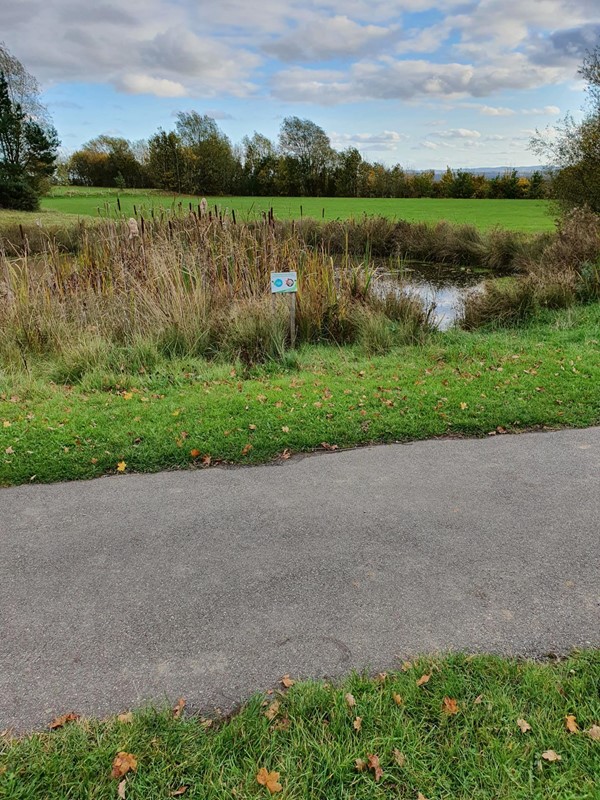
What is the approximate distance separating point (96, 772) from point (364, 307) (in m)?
7.51

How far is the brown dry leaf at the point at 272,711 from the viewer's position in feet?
7.13

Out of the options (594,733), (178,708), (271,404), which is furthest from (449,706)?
(271,404)

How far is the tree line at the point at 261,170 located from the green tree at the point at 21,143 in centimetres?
762

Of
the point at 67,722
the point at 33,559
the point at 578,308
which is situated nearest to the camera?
the point at 67,722

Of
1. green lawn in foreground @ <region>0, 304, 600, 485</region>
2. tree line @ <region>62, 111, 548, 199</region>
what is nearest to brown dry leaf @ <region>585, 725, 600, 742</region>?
green lawn in foreground @ <region>0, 304, 600, 485</region>

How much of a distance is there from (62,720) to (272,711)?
86 centimetres

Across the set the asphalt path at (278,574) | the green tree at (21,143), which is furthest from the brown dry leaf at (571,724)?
the green tree at (21,143)

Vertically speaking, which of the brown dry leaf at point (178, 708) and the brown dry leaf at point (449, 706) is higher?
the brown dry leaf at point (449, 706)

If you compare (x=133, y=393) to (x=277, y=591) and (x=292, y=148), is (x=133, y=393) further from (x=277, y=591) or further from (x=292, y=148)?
(x=292, y=148)

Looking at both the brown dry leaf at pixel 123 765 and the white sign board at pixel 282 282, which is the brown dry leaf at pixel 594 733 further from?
the white sign board at pixel 282 282

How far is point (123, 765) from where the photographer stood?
1.98m

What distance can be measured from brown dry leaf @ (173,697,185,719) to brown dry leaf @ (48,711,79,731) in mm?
395

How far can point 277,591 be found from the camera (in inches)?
113

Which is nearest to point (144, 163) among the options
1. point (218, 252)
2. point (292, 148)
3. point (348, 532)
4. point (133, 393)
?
point (292, 148)
